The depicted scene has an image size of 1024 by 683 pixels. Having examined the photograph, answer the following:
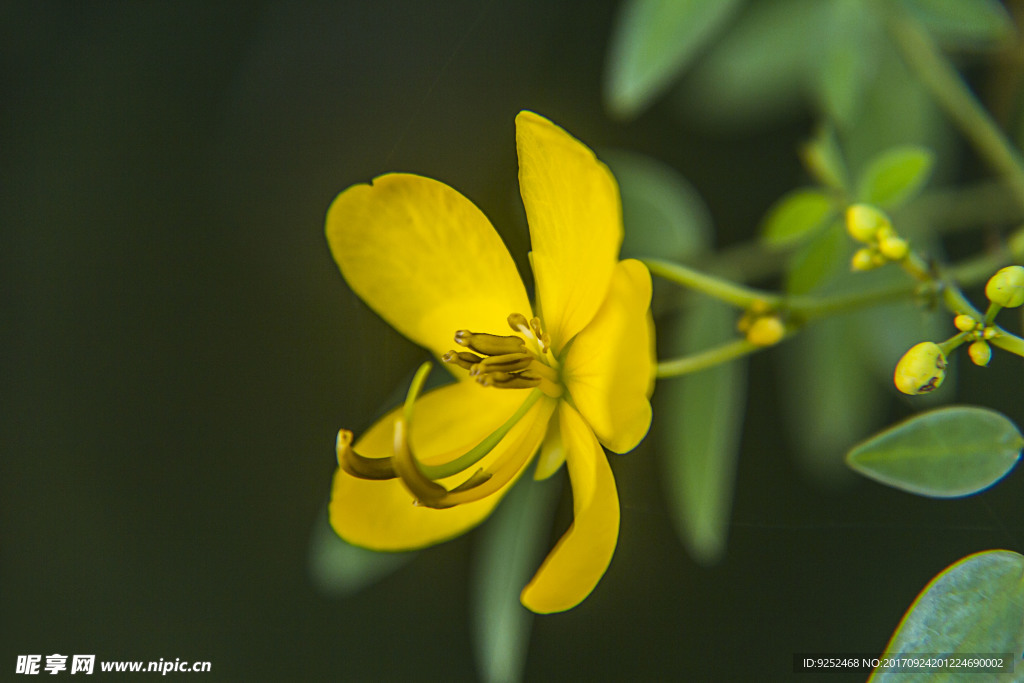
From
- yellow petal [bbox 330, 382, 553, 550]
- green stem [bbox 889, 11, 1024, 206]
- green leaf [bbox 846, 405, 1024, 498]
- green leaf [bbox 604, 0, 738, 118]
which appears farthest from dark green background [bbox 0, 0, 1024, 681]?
green leaf [bbox 846, 405, 1024, 498]

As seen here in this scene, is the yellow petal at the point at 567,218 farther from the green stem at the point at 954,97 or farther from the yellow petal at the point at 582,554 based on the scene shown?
the green stem at the point at 954,97

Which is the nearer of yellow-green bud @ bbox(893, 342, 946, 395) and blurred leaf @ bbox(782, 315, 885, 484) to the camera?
yellow-green bud @ bbox(893, 342, 946, 395)

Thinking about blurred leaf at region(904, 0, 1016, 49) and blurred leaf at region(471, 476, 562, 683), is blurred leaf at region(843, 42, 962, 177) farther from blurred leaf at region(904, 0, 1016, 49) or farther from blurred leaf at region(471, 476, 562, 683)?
blurred leaf at region(471, 476, 562, 683)

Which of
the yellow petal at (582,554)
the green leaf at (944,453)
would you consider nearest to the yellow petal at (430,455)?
the yellow petal at (582,554)

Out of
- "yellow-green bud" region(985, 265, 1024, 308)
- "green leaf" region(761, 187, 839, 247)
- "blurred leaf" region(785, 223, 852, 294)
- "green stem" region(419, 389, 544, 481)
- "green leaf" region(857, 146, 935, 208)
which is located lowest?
"green stem" region(419, 389, 544, 481)

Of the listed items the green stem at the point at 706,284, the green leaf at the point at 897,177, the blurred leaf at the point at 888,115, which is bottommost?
the green stem at the point at 706,284

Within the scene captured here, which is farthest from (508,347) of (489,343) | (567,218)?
(567,218)
